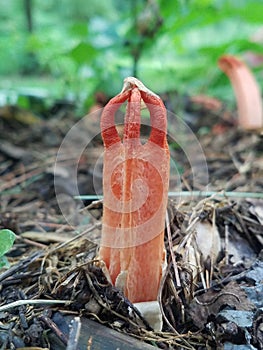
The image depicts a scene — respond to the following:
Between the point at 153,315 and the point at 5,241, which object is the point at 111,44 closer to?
the point at 5,241

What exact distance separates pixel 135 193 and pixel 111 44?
2763 millimetres

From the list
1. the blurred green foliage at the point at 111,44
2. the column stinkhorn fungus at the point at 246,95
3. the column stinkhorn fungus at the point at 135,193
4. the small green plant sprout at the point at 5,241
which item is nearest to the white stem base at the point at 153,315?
the column stinkhorn fungus at the point at 135,193

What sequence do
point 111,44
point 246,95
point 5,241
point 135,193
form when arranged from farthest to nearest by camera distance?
point 246,95, point 111,44, point 5,241, point 135,193

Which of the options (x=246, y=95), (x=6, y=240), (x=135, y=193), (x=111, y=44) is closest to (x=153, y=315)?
(x=135, y=193)

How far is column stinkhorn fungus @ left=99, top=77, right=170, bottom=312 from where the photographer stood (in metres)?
1.35

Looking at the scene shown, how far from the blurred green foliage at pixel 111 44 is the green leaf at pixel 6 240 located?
2.59 m

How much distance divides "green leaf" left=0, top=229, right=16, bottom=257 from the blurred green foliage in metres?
2.59

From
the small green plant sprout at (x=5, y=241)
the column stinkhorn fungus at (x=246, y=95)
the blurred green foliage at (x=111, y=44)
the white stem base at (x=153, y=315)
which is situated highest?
the blurred green foliage at (x=111, y=44)

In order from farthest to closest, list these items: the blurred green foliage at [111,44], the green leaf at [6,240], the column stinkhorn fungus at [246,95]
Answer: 1. the column stinkhorn fungus at [246,95]
2. the blurred green foliage at [111,44]
3. the green leaf at [6,240]

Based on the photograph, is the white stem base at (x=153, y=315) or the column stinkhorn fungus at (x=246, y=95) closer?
the white stem base at (x=153, y=315)

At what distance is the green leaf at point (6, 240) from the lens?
1487mm

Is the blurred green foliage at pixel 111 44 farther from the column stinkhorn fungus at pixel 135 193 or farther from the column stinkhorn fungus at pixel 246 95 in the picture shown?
the column stinkhorn fungus at pixel 135 193

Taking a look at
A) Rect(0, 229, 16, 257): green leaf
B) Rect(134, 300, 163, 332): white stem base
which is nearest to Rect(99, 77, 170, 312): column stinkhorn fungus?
Rect(134, 300, 163, 332): white stem base

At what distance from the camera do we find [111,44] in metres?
3.85
